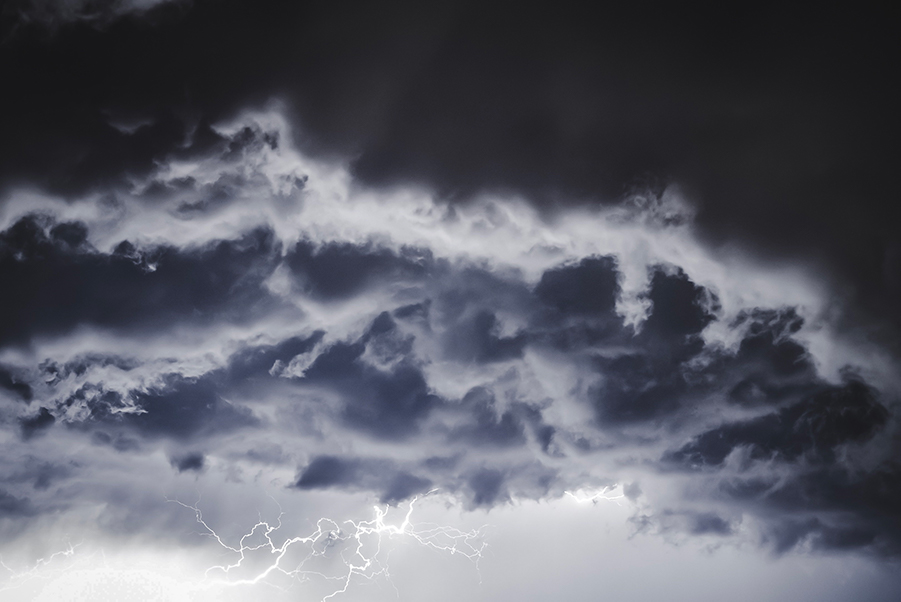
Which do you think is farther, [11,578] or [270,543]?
[11,578]

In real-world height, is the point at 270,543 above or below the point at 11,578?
above

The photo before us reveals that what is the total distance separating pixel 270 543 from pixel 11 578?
31.5m

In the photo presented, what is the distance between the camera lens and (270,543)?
55875 millimetres

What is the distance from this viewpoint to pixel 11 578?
199ft
